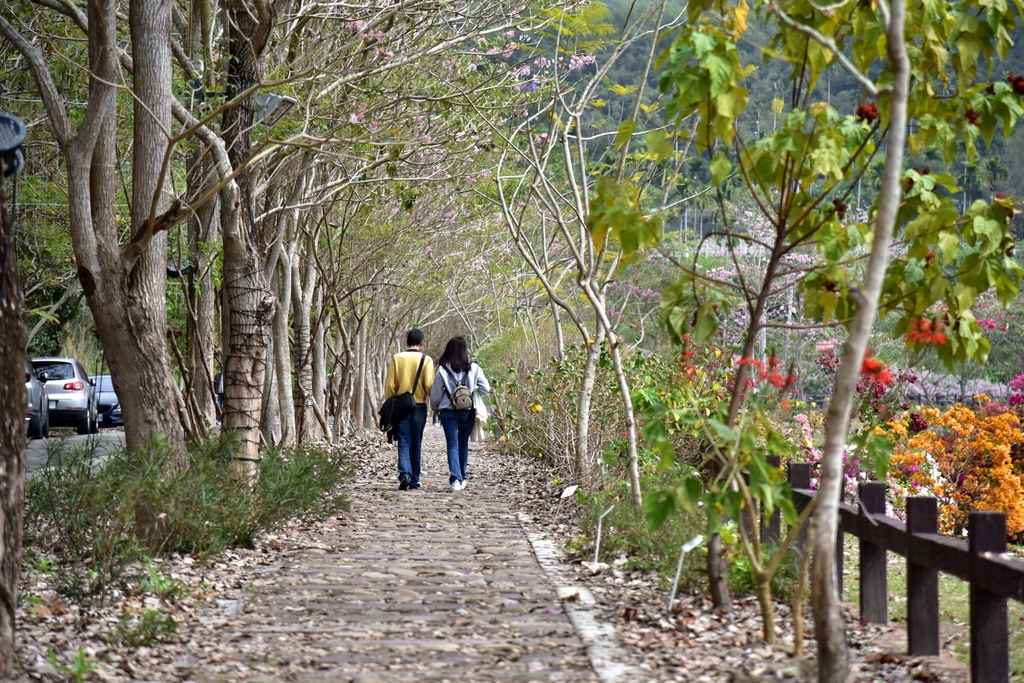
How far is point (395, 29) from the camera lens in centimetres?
1232

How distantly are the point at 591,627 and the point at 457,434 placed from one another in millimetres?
6825

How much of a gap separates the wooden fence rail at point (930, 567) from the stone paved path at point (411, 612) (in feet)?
5.26

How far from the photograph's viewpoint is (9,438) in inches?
190

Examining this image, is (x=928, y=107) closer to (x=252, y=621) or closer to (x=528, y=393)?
(x=252, y=621)

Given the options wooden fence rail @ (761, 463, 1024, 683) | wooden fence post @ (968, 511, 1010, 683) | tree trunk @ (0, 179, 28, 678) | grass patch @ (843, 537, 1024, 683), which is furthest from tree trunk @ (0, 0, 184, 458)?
wooden fence post @ (968, 511, 1010, 683)

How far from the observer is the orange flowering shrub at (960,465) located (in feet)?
36.3

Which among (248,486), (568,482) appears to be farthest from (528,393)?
(248,486)

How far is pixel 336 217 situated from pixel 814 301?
16594mm

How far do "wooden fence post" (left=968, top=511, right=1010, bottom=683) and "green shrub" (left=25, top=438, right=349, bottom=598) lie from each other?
4.15 metres

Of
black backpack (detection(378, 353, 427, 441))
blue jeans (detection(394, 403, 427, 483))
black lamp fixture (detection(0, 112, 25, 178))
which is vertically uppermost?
black lamp fixture (detection(0, 112, 25, 178))

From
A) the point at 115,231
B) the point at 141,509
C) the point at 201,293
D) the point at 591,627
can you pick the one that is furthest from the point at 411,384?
the point at 591,627

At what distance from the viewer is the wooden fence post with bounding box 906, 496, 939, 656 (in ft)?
17.1

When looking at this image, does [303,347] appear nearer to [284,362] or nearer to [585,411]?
[284,362]

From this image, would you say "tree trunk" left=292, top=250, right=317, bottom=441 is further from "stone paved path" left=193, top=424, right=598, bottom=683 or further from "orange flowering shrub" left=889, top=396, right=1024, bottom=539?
"orange flowering shrub" left=889, top=396, right=1024, bottom=539
